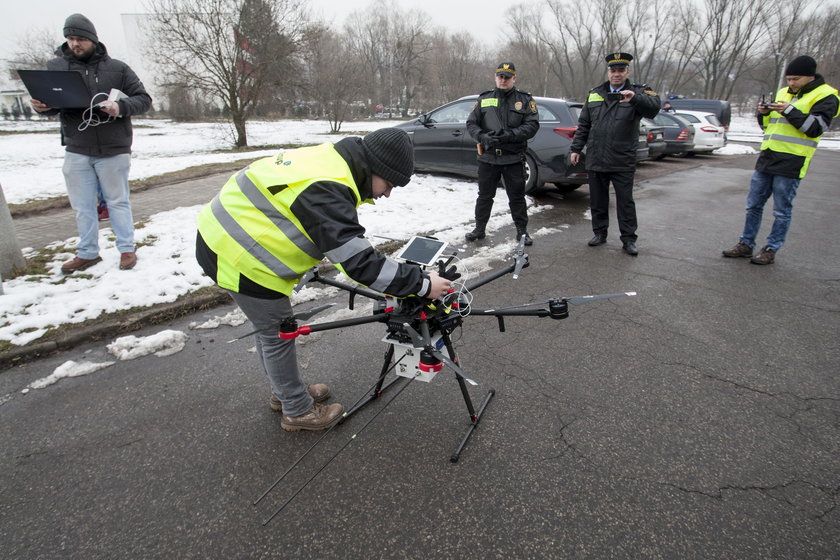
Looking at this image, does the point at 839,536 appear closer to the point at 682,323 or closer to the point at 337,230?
the point at 682,323

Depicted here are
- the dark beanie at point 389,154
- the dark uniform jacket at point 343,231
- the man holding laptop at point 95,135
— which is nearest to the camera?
the dark uniform jacket at point 343,231

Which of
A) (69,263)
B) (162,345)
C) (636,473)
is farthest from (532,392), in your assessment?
(69,263)

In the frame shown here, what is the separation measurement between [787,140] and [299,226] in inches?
206

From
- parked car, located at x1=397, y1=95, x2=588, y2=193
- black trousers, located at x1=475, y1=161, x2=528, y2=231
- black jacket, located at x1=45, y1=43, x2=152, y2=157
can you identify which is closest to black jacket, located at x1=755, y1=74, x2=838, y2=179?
black trousers, located at x1=475, y1=161, x2=528, y2=231

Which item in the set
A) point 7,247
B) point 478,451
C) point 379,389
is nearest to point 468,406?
point 478,451

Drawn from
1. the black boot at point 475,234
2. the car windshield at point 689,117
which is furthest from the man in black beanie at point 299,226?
the car windshield at point 689,117

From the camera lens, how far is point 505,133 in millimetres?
5328

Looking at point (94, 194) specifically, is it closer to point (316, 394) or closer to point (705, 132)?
point (316, 394)

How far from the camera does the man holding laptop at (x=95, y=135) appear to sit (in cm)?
403

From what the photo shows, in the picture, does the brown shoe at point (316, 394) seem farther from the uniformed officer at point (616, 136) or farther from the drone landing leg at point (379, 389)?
the uniformed officer at point (616, 136)

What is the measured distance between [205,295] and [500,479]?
297cm

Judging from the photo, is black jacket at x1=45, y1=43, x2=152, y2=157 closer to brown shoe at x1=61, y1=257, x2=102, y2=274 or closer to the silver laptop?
the silver laptop

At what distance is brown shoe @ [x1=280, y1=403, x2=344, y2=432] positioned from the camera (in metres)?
2.50

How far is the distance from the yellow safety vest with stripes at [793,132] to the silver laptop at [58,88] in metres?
6.57
